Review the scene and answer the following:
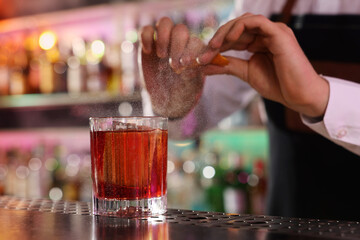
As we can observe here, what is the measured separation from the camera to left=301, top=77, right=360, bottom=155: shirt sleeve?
0.91 metres

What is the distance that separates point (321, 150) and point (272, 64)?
0.50 meters

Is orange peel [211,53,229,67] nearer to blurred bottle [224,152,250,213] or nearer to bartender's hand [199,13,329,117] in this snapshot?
bartender's hand [199,13,329,117]

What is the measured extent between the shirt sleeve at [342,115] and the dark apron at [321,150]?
1.07ft

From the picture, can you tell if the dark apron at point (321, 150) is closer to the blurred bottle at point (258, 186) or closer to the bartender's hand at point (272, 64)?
the bartender's hand at point (272, 64)

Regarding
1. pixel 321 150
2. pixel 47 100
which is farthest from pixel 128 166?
pixel 47 100

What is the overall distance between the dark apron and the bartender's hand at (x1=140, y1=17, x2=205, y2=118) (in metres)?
0.57

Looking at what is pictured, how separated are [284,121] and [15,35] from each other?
8.81 ft

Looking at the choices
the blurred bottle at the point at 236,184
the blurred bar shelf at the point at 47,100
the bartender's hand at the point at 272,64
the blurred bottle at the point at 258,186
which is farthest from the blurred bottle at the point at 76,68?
the bartender's hand at the point at 272,64

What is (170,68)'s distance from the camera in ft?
2.48

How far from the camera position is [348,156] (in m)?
1.29

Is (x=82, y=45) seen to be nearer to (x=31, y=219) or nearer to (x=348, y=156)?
(x=348, y=156)

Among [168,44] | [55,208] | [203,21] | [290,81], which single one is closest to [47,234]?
[55,208]

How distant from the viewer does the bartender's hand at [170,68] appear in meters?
0.76

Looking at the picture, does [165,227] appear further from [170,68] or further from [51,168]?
[51,168]
